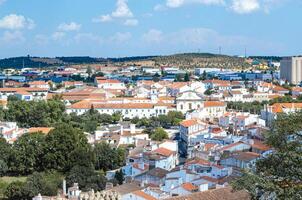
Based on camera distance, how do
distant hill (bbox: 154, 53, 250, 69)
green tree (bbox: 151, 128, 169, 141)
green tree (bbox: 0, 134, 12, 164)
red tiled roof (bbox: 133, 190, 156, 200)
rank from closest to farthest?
1. red tiled roof (bbox: 133, 190, 156, 200)
2. green tree (bbox: 0, 134, 12, 164)
3. green tree (bbox: 151, 128, 169, 141)
4. distant hill (bbox: 154, 53, 250, 69)

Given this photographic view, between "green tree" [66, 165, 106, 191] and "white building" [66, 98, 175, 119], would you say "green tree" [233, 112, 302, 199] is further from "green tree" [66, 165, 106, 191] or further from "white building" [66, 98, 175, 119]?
"white building" [66, 98, 175, 119]

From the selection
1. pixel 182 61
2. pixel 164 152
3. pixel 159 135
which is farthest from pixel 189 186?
pixel 182 61

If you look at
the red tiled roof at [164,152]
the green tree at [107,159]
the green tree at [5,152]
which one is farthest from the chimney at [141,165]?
the green tree at [5,152]

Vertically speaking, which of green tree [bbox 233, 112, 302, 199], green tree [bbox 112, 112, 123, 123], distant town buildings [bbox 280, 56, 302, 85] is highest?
green tree [bbox 233, 112, 302, 199]

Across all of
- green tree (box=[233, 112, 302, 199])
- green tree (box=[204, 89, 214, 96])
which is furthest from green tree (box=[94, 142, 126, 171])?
green tree (box=[204, 89, 214, 96])

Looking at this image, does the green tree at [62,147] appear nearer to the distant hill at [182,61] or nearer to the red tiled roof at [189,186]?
the red tiled roof at [189,186]

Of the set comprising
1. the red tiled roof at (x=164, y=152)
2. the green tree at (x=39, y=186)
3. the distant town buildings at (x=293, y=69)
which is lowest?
the green tree at (x=39, y=186)

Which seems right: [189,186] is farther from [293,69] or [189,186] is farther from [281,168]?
[293,69]

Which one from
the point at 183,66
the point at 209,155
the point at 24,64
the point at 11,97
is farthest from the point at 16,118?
the point at 24,64
